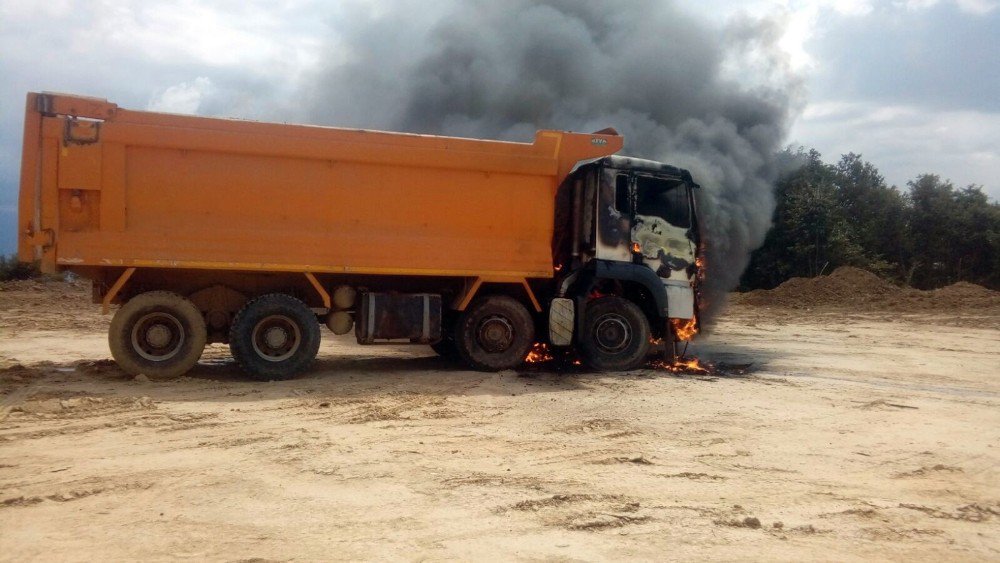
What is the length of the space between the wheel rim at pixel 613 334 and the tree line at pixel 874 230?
19.7 m

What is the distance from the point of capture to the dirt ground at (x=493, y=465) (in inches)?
144

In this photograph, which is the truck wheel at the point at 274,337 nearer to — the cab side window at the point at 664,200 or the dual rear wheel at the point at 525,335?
the dual rear wheel at the point at 525,335

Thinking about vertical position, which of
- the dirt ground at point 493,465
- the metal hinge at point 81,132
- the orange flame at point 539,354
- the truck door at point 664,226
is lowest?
the dirt ground at point 493,465

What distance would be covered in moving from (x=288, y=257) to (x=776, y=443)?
532 centimetres

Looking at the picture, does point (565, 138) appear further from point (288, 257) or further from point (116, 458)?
point (116, 458)

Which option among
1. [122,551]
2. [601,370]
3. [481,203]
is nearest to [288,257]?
[481,203]

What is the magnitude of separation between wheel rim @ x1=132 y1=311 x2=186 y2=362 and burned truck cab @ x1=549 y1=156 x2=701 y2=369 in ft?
14.1

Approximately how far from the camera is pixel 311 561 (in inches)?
131

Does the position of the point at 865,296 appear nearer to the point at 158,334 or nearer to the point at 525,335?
the point at 525,335

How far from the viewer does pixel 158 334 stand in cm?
791

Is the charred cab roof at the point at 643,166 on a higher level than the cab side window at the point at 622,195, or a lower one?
higher

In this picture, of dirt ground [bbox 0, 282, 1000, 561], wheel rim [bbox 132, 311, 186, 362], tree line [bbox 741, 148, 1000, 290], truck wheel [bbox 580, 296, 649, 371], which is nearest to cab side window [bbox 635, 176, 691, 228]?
truck wheel [bbox 580, 296, 649, 371]

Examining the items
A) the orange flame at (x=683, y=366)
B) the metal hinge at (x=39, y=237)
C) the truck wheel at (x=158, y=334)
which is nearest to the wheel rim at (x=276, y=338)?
the truck wheel at (x=158, y=334)

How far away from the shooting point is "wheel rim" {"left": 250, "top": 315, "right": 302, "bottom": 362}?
8211mm
